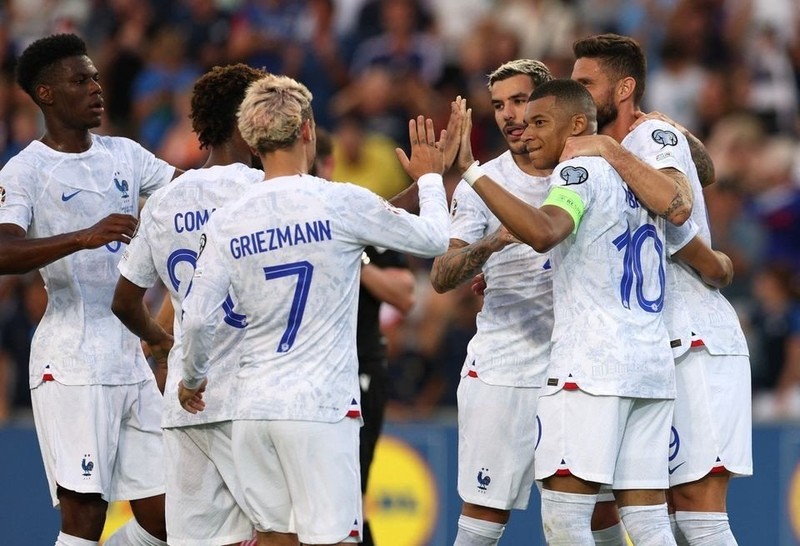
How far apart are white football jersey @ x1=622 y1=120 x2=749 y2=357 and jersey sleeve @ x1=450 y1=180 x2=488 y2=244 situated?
0.91 metres

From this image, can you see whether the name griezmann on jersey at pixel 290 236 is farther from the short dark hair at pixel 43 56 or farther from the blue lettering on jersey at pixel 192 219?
the short dark hair at pixel 43 56

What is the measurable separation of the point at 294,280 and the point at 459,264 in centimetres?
138

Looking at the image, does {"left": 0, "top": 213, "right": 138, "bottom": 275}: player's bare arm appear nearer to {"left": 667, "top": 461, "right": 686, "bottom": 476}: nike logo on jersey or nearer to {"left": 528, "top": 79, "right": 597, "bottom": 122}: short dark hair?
{"left": 528, "top": 79, "right": 597, "bottom": 122}: short dark hair

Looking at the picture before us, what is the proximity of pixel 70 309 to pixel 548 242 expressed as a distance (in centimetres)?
257

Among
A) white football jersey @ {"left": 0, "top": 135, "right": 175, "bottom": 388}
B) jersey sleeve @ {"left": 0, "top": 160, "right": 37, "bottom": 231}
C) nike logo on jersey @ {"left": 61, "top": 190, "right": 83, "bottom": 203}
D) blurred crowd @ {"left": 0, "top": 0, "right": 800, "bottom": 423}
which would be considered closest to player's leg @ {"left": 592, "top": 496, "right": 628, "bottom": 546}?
white football jersey @ {"left": 0, "top": 135, "right": 175, "bottom": 388}

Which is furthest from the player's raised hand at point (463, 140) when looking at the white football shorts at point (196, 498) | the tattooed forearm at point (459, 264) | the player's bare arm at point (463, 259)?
the white football shorts at point (196, 498)

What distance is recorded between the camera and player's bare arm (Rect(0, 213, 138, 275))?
632 centimetres

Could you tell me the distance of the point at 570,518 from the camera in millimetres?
5859

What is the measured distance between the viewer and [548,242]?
5.64 m

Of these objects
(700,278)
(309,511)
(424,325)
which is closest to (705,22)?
(424,325)

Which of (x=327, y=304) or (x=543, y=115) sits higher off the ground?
(x=543, y=115)

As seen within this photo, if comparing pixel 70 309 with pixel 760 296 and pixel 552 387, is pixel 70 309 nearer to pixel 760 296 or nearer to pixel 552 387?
pixel 552 387

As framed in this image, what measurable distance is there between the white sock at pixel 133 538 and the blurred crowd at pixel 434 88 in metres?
4.16

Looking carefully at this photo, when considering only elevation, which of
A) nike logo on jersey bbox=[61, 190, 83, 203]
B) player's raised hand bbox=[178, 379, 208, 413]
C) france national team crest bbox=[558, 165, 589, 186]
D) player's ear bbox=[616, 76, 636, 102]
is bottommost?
player's raised hand bbox=[178, 379, 208, 413]
